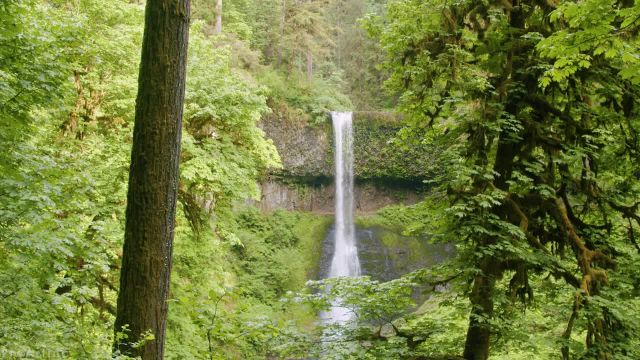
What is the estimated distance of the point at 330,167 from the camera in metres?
25.8

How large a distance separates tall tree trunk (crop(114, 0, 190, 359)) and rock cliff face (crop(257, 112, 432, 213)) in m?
21.1

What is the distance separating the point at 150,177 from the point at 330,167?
75.2 ft

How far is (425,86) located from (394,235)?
17828 millimetres

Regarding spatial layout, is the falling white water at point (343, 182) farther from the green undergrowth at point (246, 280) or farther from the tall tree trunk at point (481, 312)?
the tall tree trunk at point (481, 312)

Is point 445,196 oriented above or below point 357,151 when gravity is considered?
below

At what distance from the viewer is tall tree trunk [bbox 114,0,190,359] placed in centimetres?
292

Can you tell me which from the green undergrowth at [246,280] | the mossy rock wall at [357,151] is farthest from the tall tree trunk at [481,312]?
the mossy rock wall at [357,151]

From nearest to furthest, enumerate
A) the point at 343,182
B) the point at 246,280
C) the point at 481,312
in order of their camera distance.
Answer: the point at 481,312
the point at 246,280
the point at 343,182

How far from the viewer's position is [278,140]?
24.5m

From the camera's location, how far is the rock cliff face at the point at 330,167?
975 inches

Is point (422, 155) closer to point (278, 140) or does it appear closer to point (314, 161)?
point (314, 161)

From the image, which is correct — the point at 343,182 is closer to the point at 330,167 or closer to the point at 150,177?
the point at 330,167

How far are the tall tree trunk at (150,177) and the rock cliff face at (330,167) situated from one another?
21061 mm

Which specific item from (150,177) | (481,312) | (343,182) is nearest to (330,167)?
(343,182)
